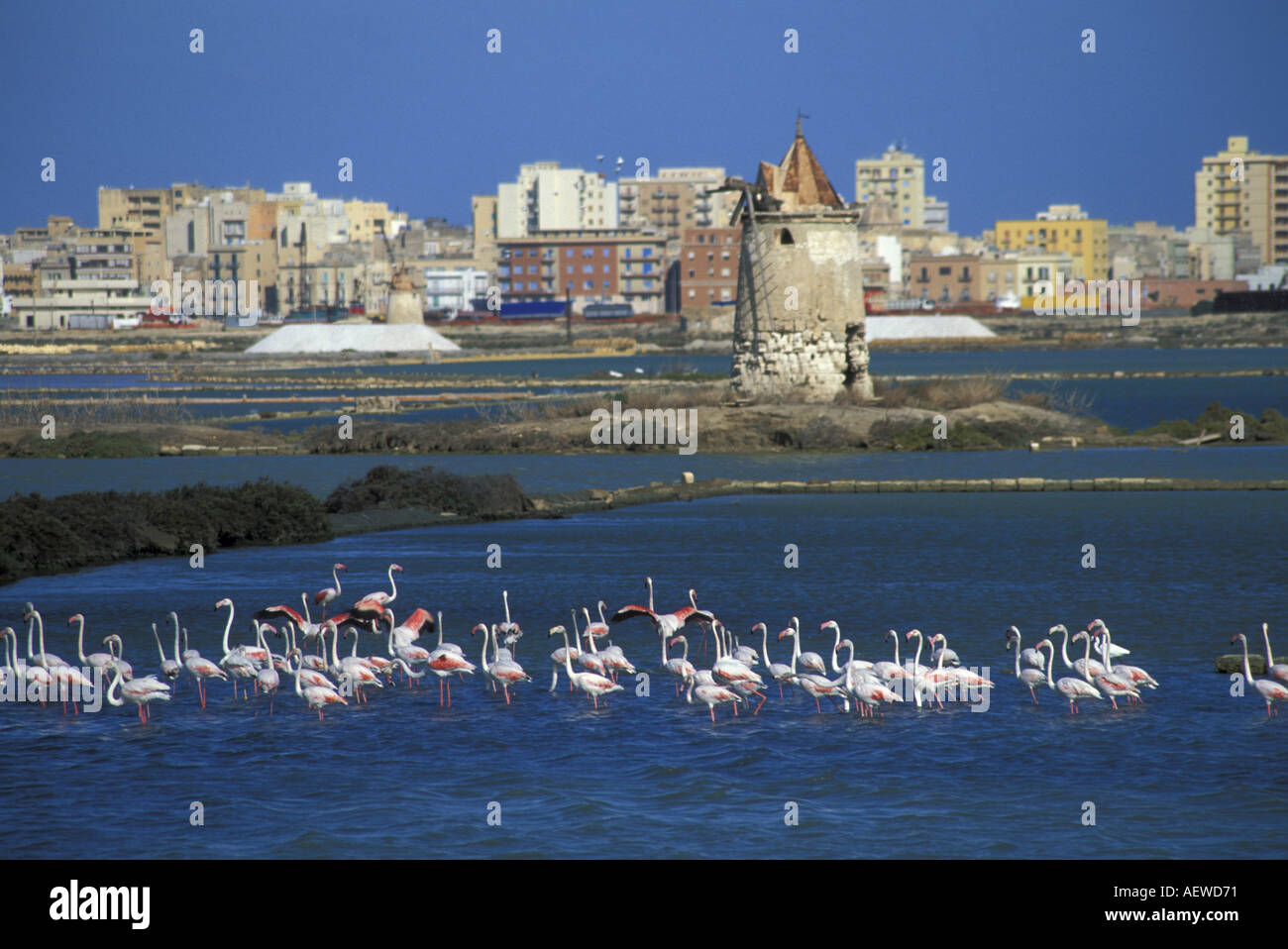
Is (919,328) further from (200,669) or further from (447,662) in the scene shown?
(200,669)

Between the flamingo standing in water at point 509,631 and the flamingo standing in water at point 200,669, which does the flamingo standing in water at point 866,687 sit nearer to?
the flamingo standing in water at point 509,631

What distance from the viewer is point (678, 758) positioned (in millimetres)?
13633

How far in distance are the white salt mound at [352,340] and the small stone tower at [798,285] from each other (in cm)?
8372

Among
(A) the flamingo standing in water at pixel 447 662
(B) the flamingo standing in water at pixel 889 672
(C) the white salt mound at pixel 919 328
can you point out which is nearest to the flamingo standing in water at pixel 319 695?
(A) the flamingo standing in water at pixel 447 662

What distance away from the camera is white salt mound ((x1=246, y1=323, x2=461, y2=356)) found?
410 feet

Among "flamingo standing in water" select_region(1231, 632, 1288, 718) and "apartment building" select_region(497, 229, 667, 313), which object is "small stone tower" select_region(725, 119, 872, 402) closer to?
"flamingo standing in water" select_region(1231, 632, 1288, 718)

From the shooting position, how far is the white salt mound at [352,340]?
125m

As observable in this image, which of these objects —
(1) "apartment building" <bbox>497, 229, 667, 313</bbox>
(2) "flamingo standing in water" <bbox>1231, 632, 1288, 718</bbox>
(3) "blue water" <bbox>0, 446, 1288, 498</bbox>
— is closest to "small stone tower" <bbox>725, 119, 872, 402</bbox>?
(3) "blue water" <bbox>0, 446, 1288, 498</bbox>

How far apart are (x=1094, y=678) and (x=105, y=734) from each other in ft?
27.2

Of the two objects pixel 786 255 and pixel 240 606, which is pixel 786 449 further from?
pixel 240 606

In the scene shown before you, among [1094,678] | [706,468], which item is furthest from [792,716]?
[706,468]

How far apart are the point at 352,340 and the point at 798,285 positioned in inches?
3401

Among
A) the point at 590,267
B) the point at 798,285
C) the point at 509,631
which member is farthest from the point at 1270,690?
the point at 590,267
